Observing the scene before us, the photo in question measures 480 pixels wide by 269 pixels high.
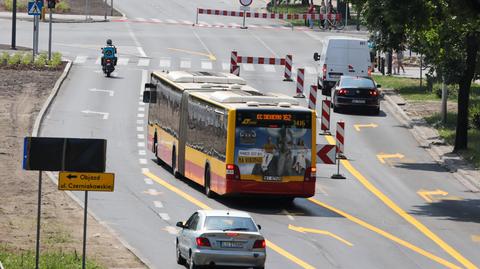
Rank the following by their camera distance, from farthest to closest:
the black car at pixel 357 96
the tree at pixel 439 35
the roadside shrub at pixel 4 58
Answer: the roadside shrub at pixel 4 58 → the black car at pixel 357 96 → the tree at pixel 439 35

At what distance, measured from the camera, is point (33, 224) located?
31500mm

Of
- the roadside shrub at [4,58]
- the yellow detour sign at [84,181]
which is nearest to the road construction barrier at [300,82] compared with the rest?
the roadside shrub at [4,58]

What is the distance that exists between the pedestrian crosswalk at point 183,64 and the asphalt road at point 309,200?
8 cm

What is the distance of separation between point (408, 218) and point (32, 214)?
31.0 ft

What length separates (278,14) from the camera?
96.2 m

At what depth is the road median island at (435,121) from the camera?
44.5m

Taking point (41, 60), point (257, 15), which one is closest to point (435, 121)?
point (41, 60)

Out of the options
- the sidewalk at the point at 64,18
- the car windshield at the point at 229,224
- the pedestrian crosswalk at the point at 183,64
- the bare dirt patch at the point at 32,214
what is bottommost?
the bare dirt patch at the point at 32,214

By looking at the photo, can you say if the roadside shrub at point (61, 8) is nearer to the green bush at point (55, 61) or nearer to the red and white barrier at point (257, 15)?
the red and white barrier at point (257, 15)

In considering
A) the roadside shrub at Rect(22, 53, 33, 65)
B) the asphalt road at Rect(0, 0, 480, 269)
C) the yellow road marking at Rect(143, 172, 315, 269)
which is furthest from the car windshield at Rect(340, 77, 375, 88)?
the yellow road marking at Rect(143, 172, 315, 269)

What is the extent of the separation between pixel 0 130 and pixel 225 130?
1443cm

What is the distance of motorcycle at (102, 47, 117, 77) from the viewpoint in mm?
61875

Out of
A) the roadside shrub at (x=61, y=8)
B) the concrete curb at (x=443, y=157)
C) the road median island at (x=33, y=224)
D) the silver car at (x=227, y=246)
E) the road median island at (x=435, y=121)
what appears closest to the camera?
the silver car at (x=227, y=246)

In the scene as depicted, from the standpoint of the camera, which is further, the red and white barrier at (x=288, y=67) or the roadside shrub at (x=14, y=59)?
the red and white barrier at (x=288, y=67)
